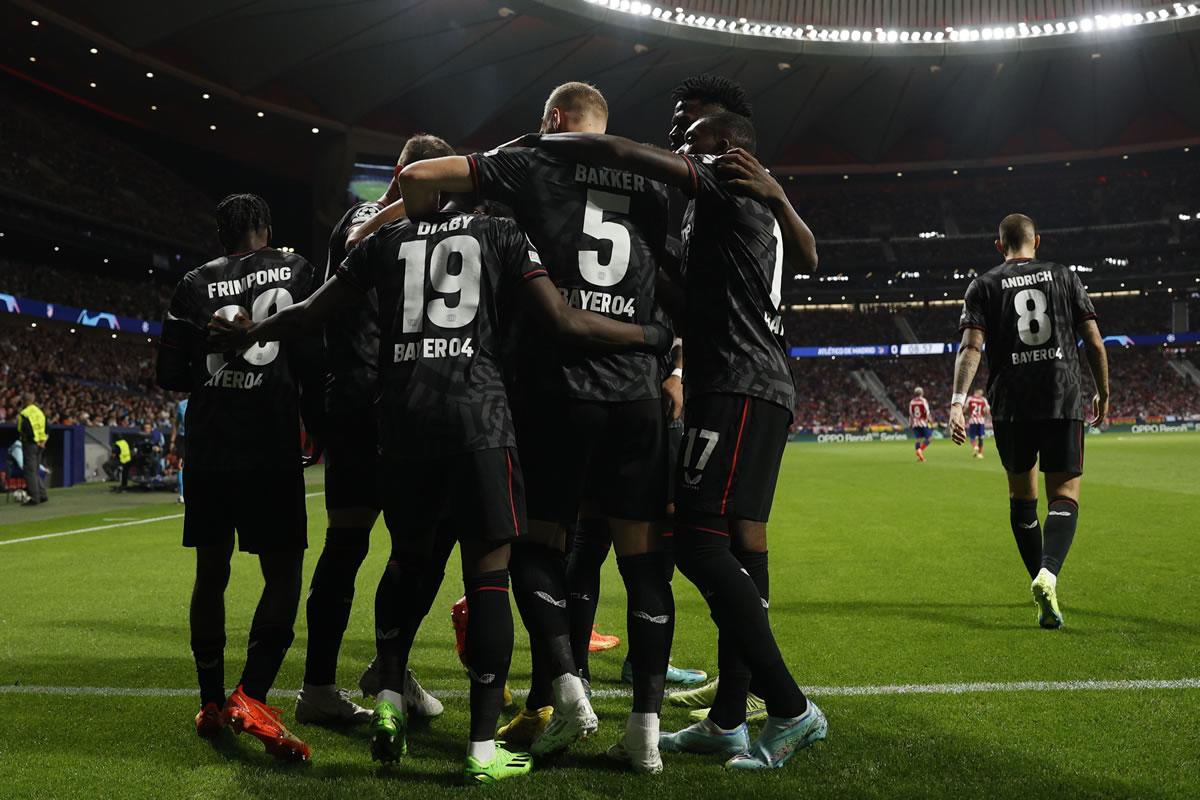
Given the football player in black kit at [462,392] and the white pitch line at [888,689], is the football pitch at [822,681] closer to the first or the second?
the white pitch line at [888,689]

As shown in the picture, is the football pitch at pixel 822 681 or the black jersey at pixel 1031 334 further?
the black jersey at pixel 1031 334

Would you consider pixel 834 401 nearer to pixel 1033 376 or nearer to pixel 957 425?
pixel 1033 376

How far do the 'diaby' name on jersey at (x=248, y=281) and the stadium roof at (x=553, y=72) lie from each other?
982 inches

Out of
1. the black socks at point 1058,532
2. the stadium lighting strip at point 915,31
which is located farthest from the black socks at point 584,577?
the stadium lighting strip at point 915,31

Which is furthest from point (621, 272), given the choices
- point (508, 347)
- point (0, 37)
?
point (0, 37)

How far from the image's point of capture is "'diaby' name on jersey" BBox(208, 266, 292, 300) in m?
3.50

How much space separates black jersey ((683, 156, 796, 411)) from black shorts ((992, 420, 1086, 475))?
2.52 m

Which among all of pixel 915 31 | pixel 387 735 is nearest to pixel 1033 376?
pixel 387 735

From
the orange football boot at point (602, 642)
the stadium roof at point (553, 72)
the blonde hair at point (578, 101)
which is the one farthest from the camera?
the stadium roof at point (553, 72)

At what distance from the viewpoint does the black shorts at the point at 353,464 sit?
3635 mm

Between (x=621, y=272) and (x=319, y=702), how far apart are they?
1.99 metres

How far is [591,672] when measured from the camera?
4.23m

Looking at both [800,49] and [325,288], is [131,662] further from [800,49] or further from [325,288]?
[800,49]

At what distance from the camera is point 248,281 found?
352 centimetres
